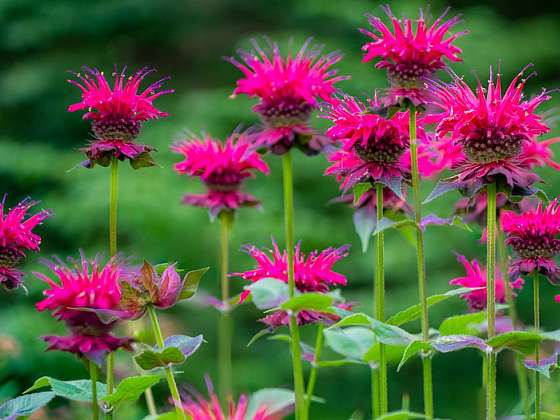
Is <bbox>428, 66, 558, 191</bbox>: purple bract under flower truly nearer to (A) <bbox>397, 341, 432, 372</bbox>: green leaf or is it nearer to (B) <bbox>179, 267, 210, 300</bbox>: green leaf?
(A) <bbox>397, 341, 432, 372</bbox>: green leaf

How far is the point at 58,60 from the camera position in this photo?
17.5 ft

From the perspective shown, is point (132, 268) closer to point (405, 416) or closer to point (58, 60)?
point (405, 416)

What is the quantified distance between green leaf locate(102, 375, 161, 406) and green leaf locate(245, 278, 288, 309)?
17cm

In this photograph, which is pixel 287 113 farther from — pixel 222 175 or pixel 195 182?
pixel 195 182

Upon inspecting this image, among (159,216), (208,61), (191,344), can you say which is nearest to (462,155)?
(191,344)

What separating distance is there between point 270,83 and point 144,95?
314 mm

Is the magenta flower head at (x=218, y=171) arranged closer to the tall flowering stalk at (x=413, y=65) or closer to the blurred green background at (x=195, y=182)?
the tall flowering stalk at (x=413, y=65)

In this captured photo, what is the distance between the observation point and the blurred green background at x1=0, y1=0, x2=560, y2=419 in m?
4.09

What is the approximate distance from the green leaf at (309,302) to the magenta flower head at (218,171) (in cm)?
71

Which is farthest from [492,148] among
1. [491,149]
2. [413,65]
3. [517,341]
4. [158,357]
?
[158,357]

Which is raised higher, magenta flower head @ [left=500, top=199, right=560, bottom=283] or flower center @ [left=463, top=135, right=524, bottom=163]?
flower center @ [left=463, top=135, right=524, bottom=163]

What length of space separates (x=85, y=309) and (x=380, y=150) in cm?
52

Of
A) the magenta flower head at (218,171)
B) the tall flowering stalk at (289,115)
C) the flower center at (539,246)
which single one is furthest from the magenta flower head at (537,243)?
the magenta flower head at (218,171)

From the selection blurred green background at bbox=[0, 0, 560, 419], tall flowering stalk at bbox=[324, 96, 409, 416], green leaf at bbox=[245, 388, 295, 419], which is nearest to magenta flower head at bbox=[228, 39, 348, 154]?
tall flowering stalk at bbox=[324, 96, 409, 416]
